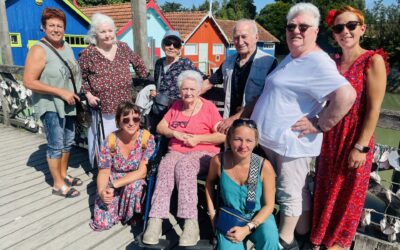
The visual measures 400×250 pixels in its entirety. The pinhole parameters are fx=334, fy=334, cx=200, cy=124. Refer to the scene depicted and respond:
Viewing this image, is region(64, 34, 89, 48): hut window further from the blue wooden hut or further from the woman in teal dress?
the woman in teal dress

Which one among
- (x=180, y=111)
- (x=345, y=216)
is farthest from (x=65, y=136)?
(x=345, y=216)

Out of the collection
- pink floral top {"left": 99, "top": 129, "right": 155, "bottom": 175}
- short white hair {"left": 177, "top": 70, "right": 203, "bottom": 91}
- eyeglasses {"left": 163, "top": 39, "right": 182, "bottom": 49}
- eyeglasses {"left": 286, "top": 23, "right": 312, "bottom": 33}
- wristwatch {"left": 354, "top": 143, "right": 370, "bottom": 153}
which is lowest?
pink floral top {"left": 99, "top": 129, "right": 155, "bottom": 175}

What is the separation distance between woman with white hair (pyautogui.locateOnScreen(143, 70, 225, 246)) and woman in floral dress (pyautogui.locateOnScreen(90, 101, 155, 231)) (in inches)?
9.4

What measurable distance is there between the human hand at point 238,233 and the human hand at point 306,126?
731 mm

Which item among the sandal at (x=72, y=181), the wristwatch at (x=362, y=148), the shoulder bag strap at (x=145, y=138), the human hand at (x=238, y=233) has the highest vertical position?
the wristwatch at (x=362, y=148)

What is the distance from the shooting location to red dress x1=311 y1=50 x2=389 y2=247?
2.10m

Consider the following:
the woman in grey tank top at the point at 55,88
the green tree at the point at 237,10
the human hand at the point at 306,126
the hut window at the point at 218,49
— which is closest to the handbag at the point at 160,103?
the woman in grey tank top at the point at 55,88

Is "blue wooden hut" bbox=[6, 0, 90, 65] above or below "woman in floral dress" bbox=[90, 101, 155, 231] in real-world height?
above

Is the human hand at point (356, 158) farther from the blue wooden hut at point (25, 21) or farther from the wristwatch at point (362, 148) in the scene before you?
the blue wooden hut at point (25, 21)

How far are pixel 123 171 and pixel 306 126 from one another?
→ 1.58 m

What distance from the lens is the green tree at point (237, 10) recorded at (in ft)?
176

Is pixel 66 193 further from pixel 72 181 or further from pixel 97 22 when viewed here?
pixel 97 22

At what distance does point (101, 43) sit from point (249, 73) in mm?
1404

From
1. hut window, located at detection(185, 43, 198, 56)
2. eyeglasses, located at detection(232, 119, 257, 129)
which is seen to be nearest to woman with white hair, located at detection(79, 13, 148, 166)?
eyeglasses, located at detection(232, 119, 257, 129)
